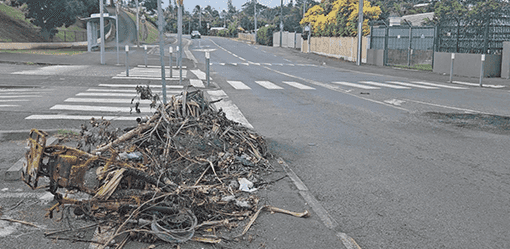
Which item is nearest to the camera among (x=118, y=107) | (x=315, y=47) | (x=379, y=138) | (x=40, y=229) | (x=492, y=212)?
(x=40, y=229)

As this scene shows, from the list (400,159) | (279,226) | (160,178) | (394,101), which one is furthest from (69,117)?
(394,101)

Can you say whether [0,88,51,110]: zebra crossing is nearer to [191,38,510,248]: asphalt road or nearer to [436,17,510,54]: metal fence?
[191,38,510,248]: asphalt road

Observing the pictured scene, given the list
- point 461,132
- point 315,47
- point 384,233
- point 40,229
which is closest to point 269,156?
point 384,233

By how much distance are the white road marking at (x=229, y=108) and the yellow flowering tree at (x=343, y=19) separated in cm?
2332

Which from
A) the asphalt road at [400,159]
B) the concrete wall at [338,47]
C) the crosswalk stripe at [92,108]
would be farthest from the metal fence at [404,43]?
the crosswalk stripe at [92,108]

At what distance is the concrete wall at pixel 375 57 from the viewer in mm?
32844

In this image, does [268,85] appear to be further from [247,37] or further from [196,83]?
[247,37]

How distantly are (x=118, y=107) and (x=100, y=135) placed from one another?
5.83m

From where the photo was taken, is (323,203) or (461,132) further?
(461,132)

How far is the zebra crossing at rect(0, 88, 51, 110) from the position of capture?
41.5 ft

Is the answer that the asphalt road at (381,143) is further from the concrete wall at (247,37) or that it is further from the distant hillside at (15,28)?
the concrete wall at (247,37)

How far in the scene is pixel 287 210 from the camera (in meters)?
5.23

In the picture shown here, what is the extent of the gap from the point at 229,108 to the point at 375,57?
23.2 meters

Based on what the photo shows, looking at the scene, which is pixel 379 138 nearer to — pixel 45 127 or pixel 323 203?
pixel 323 203
